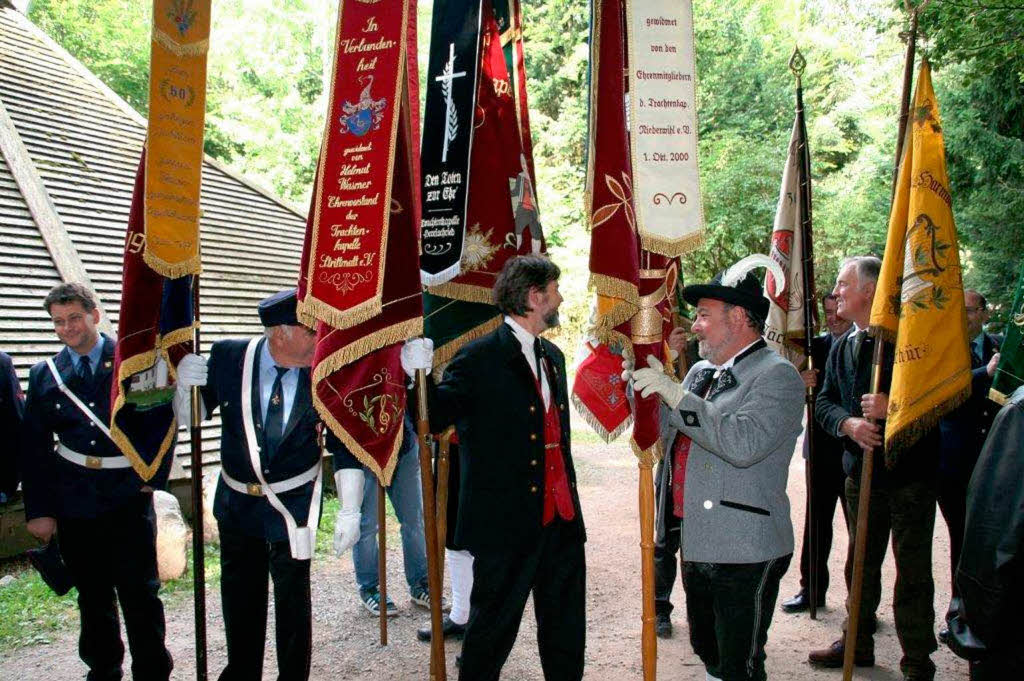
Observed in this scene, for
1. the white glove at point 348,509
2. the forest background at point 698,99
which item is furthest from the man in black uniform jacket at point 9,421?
the forest background at point 698,99

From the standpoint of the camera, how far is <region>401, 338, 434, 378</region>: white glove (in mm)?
3840

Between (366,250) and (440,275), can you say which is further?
(440,275)

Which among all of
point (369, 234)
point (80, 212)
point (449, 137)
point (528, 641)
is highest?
point (80, 212)

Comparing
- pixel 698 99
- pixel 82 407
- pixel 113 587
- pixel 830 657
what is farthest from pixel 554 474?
pixel 698 99

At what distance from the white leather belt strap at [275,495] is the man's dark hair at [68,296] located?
4.12 ft

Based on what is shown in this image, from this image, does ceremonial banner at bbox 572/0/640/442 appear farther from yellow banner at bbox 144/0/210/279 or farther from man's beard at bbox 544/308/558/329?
yellow banner at bbox 144/0/210/279

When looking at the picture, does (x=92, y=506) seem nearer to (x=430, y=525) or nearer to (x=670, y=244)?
(x=430, y=525)

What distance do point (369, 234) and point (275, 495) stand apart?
1313 mm

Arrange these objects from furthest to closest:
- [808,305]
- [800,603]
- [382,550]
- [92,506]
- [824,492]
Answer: [800,603] → [824,492] → [808,305] → [382,550] → [92,506]

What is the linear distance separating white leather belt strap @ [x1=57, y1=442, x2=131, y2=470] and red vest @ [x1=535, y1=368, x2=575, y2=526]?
229 cm

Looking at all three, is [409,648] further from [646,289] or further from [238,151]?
[238,151]

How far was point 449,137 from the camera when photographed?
463 cm

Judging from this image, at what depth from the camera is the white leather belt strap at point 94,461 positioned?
4512mm

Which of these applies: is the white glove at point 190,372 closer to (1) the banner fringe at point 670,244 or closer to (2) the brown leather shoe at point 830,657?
(1) the banner fringe at point 670,244
